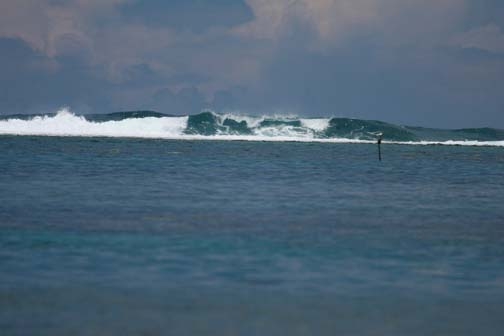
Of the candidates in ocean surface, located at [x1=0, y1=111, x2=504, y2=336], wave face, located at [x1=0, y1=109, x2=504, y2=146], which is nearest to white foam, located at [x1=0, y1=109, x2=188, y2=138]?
wave face, located at [x1=0, y1=109, x2=504, y2=146]

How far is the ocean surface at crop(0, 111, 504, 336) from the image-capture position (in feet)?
27.7

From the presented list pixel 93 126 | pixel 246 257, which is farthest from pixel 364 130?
pixel 246 257

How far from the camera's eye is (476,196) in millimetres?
23562

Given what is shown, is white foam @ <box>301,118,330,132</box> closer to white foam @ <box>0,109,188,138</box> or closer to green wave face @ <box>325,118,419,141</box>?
green wave face @ <box>325,118,419,141</box>

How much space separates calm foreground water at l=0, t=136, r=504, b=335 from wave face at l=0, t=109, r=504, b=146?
65746 millimetres

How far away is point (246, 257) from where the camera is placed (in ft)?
38.9

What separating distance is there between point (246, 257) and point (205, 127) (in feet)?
262

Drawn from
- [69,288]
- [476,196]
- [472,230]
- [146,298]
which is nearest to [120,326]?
[146,298]

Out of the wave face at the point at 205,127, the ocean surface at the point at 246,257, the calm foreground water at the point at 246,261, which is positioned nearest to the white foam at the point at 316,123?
the wave face at the point at 205,127

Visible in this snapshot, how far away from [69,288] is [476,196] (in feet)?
55.2

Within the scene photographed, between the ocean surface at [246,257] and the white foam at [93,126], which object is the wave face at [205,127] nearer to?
the white foam at [93,126]

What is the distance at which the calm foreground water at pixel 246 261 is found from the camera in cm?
841

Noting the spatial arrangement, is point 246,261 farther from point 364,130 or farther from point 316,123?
point 364,130

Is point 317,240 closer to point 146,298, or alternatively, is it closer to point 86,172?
point 146,298
